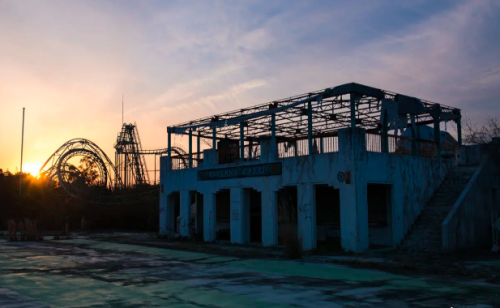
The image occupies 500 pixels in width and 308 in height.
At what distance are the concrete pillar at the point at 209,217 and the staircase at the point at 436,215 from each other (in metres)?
10.1

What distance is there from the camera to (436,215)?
1898 cm

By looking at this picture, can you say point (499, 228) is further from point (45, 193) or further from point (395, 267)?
point (45, 193)

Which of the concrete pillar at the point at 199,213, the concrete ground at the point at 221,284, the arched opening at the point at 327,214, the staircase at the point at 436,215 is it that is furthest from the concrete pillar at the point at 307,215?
the concrete pillar at the point at 199,213

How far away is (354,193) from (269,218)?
5.03m

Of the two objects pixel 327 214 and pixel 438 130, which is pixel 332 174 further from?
pixel 438 130

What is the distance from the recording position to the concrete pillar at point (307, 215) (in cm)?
1902

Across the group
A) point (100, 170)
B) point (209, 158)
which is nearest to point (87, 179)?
point (100, 170)

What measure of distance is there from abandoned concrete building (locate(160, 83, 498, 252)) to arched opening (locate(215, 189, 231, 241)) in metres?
0.17

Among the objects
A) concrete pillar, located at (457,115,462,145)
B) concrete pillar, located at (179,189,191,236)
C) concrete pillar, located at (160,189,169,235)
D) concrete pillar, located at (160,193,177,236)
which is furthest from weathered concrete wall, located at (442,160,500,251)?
concrete pillar, located at (160,189,169,235)

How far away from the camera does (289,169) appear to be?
66.2 ft

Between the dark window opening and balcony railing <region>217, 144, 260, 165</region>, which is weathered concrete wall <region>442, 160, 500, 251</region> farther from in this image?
the dark window opening

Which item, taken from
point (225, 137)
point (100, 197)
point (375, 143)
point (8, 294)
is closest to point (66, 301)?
point (8, 294)

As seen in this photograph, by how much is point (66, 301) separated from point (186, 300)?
2322mm

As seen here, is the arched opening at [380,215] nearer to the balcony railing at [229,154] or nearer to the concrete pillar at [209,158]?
the balcony railing at [229,154]
